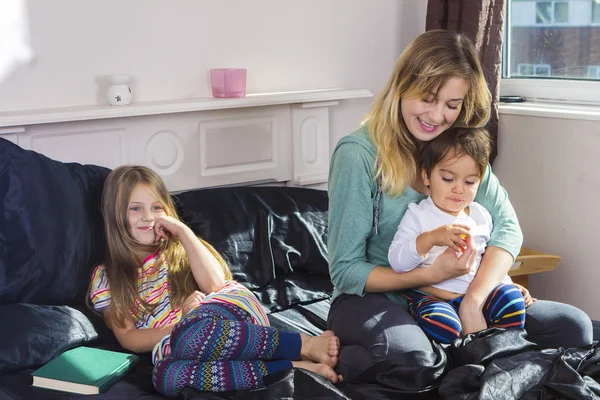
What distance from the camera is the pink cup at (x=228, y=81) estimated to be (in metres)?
2.65

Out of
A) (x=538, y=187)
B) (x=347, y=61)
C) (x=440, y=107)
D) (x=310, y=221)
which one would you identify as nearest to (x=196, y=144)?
(x=310, y=221)

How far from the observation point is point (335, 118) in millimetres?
3066

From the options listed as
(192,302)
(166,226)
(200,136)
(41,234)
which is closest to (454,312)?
(192,302)

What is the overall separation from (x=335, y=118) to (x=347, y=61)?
0.73ft

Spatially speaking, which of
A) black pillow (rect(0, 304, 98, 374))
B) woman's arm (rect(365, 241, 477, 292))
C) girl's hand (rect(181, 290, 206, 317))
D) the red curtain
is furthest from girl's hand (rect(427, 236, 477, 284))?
the red curtain

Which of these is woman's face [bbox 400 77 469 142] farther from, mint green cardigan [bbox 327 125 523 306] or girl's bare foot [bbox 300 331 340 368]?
girl's bare foot [bbox 300 331 340 368]

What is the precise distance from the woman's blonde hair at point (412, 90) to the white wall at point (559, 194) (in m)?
0.88

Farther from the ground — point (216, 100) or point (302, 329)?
point (216, 100)

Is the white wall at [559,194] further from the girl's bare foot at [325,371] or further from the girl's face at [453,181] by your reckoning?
the girl's bare foot at [325,371]

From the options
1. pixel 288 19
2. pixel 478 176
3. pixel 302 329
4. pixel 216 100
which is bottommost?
pixel 302 329

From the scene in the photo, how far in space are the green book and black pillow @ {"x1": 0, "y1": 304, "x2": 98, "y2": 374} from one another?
0.15 ft

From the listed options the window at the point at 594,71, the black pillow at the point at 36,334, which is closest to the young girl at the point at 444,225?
the black pillow at the point at 36,334

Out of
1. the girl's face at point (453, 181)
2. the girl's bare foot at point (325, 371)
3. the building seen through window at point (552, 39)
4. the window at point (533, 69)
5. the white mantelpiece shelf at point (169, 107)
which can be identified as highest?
the building seen through window at point (552, 39)

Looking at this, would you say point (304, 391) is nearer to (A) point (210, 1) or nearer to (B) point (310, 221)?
(B) point (310, 221)
